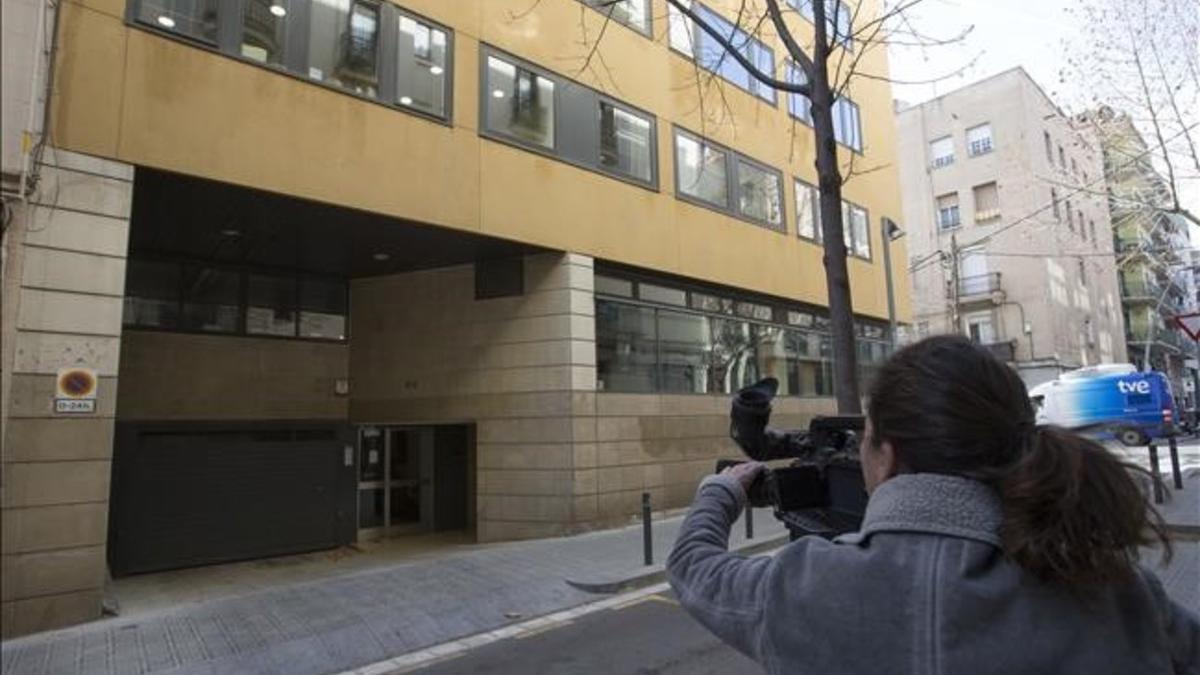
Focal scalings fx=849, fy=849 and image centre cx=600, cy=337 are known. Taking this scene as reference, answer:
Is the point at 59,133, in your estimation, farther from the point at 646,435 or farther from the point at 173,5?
the point at 646,435

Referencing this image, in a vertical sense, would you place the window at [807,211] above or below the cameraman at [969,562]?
above

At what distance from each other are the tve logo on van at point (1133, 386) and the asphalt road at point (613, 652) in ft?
77.5

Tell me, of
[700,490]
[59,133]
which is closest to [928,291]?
[59,133]

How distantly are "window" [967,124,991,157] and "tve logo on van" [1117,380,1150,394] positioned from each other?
1612 centimetres

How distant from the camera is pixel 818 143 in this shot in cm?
630

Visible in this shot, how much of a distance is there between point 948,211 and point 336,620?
38.6 m

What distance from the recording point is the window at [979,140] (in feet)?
128

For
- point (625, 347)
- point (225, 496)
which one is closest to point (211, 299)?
point (225, 496)

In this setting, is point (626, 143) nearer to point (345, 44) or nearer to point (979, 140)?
point (345, 44)

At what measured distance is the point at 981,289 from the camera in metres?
38.4

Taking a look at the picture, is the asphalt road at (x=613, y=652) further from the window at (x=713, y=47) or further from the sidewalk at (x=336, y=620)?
the window at (x=713, y=47)

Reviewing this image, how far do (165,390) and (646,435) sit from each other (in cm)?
745

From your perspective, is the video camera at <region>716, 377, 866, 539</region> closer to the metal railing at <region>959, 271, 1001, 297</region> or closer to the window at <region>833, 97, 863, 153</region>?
the window at <region>833, 97, 863, 153</region>

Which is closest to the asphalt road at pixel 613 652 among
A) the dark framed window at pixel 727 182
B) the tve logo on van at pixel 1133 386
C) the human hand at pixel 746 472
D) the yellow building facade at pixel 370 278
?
the yellow building facade at pixel 370 278
